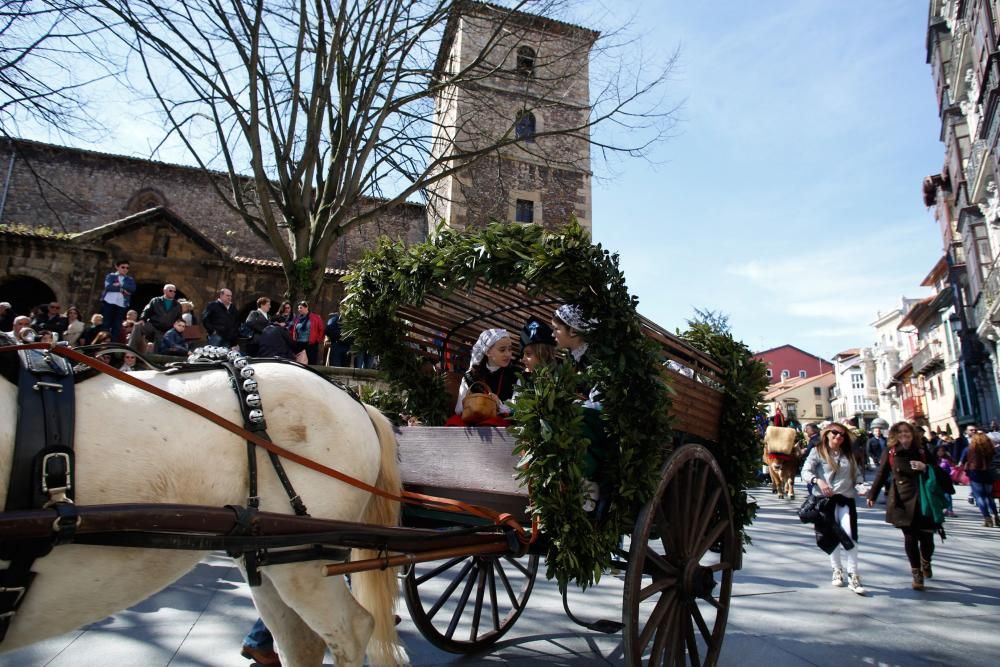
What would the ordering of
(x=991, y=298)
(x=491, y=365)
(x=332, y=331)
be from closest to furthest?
(x=491, y=365), (x=332, y=331), (x=991, y=298)

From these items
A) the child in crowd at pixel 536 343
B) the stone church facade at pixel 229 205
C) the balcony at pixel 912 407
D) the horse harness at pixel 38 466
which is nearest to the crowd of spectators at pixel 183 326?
the stone church facade at pixel 229 205

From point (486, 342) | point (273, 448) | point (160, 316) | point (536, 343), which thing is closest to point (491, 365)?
point (486, 342)

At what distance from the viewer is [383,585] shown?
293 centimetres

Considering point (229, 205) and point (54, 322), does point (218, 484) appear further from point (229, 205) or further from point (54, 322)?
point (229, 205)

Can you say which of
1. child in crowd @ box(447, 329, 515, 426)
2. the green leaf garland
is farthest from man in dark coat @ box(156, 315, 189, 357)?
the green leaf garland

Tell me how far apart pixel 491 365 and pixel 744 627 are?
2.69 meters

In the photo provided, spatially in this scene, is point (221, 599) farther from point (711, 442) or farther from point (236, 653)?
point (711, 442)

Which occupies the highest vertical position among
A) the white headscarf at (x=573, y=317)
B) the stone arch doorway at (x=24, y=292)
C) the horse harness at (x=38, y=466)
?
the stone arch doorway at (x=24, y=292)

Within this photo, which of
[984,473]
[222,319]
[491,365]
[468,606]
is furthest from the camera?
[984,473]

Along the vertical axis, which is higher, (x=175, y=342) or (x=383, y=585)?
(x=175, y=342)

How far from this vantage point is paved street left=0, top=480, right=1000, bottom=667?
12.3 ft

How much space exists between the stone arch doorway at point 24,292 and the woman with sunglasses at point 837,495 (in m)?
18.4

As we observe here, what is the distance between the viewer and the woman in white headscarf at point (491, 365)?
4238mm

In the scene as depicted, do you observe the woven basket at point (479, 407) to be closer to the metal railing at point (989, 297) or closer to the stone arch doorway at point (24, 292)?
the stone arch doorway at point (24, 292)
